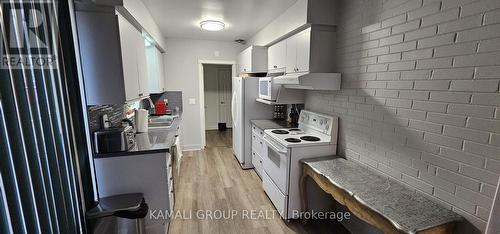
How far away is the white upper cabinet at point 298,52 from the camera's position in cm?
235

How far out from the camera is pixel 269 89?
10.2 feet

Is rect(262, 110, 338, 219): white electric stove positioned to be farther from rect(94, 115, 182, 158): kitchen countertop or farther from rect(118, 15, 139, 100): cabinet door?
rect(118, 15, 139, 100): cabinet door

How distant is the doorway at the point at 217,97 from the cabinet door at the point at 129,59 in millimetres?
4385

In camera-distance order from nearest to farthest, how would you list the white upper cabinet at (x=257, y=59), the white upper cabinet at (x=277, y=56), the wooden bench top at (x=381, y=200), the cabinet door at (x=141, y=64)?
the wooden bench top at (x=381, y=200) < the cabinet door at (x=141, y=64) < the white upper cabinet at (x=277, y=56) < the white upper cabinet at (x=257, y=59)

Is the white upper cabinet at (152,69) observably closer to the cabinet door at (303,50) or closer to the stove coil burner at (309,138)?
the cabinet door at (303,50)

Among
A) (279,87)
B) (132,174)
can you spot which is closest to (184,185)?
(132,174)

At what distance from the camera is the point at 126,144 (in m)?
1.91

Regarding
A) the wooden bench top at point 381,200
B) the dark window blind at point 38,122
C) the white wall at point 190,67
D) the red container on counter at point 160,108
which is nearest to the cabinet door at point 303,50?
the wooden bench top at point 381,200

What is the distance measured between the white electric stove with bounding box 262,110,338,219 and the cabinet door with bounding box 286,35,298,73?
2.20ft

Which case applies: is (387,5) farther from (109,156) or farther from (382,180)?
(109,156)

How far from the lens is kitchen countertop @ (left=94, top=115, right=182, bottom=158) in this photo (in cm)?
187

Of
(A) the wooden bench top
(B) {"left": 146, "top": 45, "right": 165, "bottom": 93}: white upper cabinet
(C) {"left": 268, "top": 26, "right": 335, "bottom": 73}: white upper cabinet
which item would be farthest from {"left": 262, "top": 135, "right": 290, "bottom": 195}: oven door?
(B) {"left": 146, "top": 45, "right": 165, "bottom": 93}: white upper cabinet

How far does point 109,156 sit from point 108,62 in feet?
2.60

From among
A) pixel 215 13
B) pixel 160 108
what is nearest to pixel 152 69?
pixel 160 108
